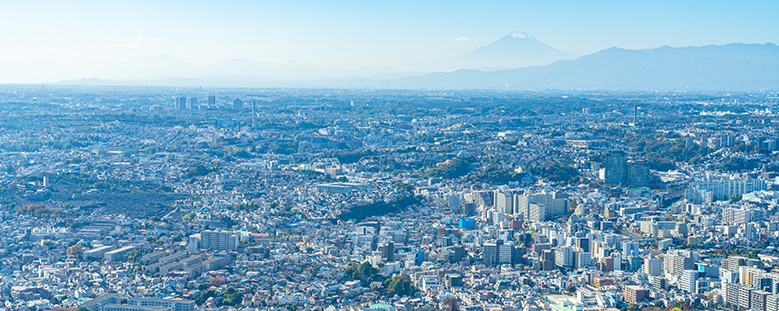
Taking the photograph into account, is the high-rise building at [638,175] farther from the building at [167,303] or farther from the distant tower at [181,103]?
the distant tower at [181,103]

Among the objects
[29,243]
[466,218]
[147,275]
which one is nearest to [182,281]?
[147,275]

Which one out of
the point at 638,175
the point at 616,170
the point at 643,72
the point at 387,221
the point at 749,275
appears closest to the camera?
the point at 749,275

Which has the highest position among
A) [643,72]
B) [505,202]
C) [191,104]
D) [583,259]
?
[643,72]

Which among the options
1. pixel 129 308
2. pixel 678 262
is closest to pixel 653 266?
pixel 678 262

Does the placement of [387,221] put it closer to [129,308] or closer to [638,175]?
[129,308]

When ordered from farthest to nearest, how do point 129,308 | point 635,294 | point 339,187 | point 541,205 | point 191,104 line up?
point 191,104
point 339,187
point 541,205
point 635,294
point 129,308

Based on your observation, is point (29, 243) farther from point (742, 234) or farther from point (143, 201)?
point (742, 234)

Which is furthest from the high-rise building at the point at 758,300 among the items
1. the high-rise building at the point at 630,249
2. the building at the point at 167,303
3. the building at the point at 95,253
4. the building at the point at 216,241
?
the building at the point at 95,253
